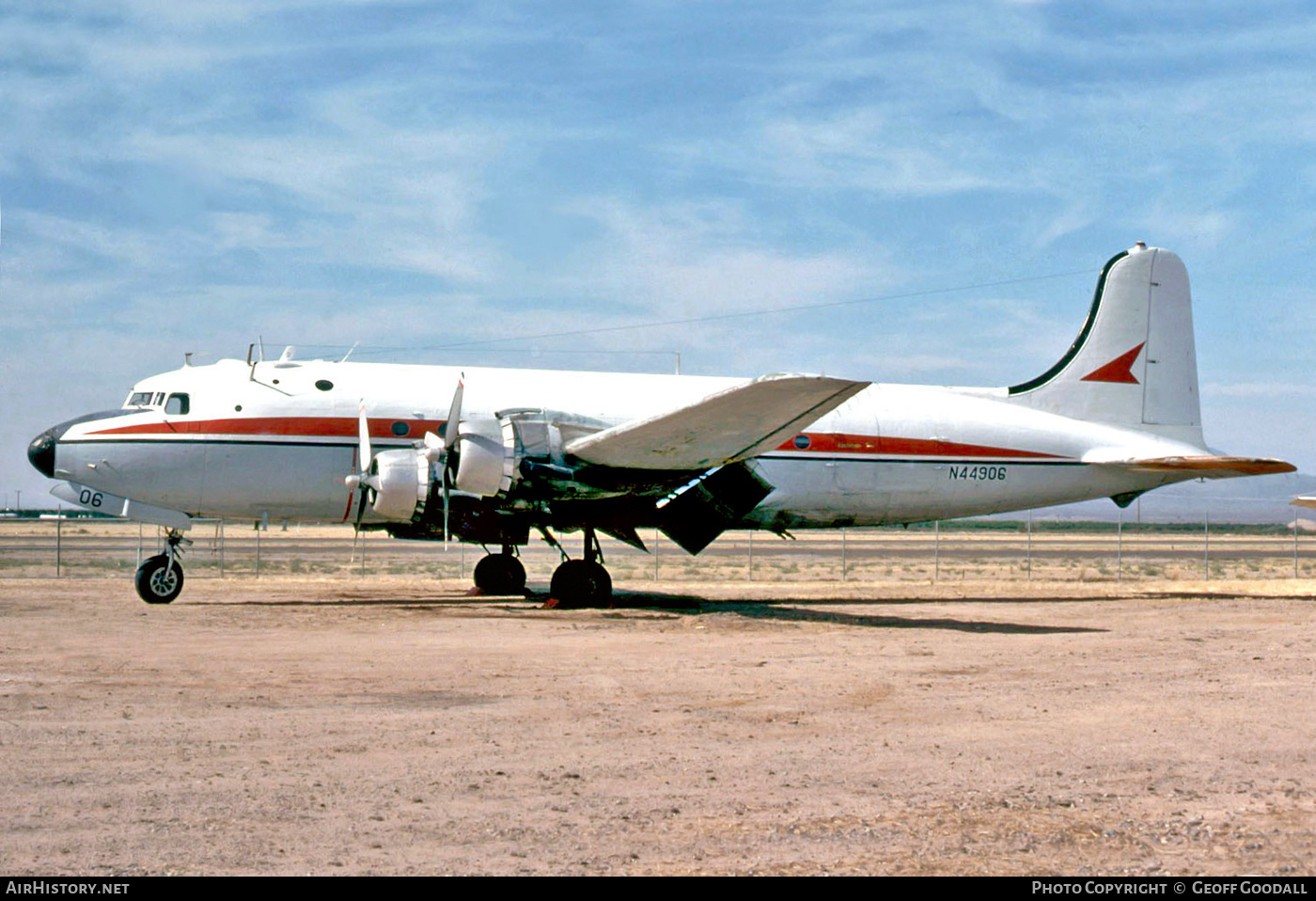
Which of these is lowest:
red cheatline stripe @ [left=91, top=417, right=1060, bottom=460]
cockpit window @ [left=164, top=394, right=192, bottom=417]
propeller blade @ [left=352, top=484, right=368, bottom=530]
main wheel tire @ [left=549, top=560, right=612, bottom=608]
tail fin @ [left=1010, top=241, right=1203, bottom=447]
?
main wheel tire @ [left=549, top=560, right=612, bottom=608]

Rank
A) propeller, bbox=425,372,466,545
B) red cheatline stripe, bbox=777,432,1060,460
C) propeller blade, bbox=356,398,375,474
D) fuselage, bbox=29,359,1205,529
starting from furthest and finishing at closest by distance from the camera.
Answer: red cheatline stripe, bbox=777,432,1060,460, fuselage, bbox=29,359,1205,529, propeller blade, bbox=356,398,375,474, propeller, bbox=425,372,466,545

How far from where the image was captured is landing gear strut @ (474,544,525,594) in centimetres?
2131

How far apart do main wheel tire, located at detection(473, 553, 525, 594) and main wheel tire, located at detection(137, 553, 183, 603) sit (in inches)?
208

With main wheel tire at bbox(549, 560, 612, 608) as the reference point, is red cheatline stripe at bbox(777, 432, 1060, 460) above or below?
above

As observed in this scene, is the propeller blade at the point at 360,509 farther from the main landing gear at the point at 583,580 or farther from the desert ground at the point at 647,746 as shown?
the main landing gear at the point at 583,580

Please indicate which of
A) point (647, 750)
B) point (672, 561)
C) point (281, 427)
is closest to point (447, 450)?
point (281, 427)

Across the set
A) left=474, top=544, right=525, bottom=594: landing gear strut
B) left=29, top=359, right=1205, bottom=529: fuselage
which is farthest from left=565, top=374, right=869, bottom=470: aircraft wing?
left=474, top=544, right=525, bottom=594: landing gear strut

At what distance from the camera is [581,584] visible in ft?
59.7

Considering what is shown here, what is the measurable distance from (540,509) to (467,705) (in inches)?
350

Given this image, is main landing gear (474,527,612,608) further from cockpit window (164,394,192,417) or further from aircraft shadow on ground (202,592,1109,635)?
cockpit window (164,394,192,417)

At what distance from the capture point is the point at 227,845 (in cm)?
530

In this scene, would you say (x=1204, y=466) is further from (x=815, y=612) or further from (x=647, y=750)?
(x=647, y=750)
